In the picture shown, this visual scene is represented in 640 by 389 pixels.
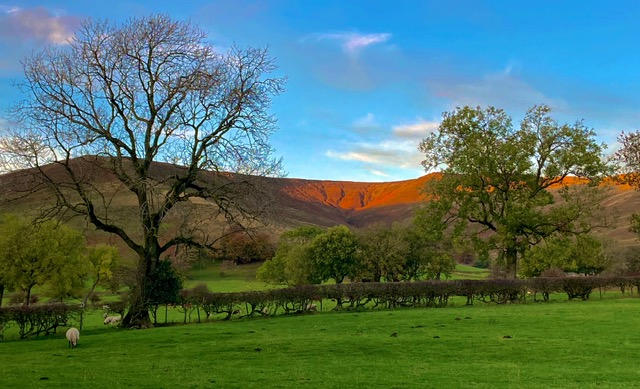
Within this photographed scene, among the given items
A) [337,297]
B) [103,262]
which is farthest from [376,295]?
[103,262]

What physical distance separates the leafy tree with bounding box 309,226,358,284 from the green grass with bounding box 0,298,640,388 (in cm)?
5533

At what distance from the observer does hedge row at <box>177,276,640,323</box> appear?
98.3ft

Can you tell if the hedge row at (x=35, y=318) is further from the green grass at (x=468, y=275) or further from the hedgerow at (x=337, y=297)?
the green grass at (x=468, y=275)

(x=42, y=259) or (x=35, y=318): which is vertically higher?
(x=42, y=259)

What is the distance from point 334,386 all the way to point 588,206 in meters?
39.7

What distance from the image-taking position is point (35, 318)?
2494 cm

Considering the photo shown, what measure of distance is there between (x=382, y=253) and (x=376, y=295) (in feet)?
145

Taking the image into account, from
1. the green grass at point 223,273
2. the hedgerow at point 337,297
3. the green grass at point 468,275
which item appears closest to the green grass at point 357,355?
the hedgerow at point 337,297

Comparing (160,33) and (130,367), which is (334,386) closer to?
(130,367)

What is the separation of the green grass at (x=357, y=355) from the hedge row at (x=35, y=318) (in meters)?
0.99

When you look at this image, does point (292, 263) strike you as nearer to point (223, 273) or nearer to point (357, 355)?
point (223, 273)

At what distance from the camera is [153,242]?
28.4 metres

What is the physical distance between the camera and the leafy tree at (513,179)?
43281 millimetres

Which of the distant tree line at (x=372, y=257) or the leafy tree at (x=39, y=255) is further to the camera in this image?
the distant tree line at (x=372, y=257)
